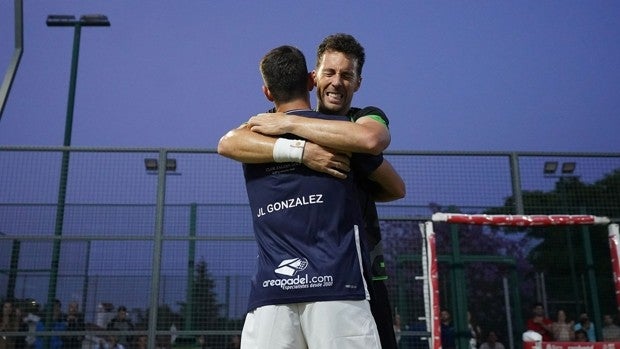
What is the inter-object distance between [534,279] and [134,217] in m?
5.58

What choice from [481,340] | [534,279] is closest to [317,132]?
[481,340]

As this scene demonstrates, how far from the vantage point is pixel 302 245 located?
90.4 inches

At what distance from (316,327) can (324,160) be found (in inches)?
24.3

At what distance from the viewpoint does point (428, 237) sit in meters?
7.86

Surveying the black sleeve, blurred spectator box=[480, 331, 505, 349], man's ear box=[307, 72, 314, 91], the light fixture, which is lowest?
blurred spectator box=[480, 331, 505, 349]

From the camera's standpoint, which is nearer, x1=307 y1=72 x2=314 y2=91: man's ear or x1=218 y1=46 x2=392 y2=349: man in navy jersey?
x1=218 y1=46 x2=392 y2=349: man in navy jersey

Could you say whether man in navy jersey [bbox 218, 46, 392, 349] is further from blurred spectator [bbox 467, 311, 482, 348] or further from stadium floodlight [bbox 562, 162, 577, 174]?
stadium floodlight [bbox 562, 162, 577, 174]

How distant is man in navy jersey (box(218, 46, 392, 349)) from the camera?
2.20 meters

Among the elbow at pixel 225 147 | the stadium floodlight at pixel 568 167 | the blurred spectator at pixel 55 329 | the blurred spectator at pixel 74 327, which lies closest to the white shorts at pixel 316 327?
the elbow at pixel 225 147

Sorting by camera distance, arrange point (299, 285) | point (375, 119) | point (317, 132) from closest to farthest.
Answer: point (299, 285) → point (317, 132) → point (375, 119)

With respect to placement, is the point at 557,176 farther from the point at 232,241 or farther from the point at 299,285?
the point at 299,285

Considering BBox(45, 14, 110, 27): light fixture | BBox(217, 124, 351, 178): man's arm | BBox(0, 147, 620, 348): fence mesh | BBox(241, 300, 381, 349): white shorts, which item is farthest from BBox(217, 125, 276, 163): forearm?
BBox(45, 14, 110, 27): light fixture

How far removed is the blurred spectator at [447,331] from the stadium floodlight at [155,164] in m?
3.95

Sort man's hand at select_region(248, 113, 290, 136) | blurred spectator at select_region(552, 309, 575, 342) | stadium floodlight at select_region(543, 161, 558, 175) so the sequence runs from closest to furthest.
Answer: man's hand at select_region(248, 113, 290, 136), blurred spectator at select_region(552, 309, 575, 342), stadium floodlight at select_region(543, 161, 558, 175)
